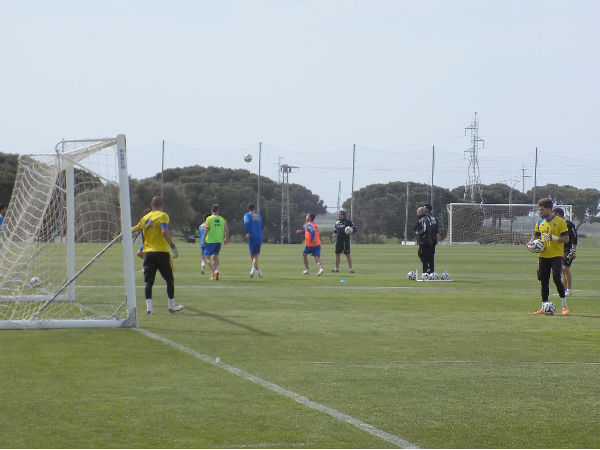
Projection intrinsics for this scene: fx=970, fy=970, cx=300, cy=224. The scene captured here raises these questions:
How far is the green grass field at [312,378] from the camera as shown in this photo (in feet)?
23.4

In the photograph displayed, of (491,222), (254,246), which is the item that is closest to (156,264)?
(254,246)

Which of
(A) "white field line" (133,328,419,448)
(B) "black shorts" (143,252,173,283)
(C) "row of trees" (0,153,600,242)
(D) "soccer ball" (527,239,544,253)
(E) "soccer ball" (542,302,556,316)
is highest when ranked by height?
(C) "row of trees" (0,153,600,242)

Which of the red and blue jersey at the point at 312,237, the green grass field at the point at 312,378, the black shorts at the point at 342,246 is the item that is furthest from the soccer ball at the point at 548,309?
the black shorts at the point at 342,246

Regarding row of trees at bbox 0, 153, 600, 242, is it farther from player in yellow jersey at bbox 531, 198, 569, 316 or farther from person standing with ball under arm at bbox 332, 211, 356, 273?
player in yellow jersey at bbox 531, 198, 569, 316

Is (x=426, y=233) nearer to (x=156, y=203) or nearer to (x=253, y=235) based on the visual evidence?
(x=253, y=235)

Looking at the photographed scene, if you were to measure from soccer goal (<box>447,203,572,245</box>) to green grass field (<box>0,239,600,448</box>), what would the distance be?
163 ft

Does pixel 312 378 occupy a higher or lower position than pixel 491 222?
lower

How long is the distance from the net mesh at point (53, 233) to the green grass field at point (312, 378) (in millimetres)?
1736

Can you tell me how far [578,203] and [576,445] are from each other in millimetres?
66449

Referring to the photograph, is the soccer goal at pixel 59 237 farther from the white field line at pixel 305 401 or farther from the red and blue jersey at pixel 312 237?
the red and blue jersey at pixel 312 237

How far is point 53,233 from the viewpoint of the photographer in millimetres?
17172

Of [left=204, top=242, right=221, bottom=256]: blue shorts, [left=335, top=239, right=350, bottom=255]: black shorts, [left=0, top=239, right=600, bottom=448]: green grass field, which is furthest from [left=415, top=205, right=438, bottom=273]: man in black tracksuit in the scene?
[left=0, top=239, right=600, bottom=448]: green grass field

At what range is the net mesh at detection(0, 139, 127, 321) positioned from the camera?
15188 mm

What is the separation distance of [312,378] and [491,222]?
6031 cm
